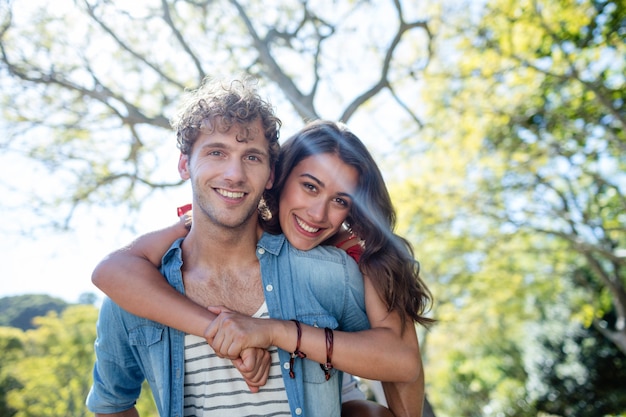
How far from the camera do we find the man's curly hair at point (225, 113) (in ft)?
7.95

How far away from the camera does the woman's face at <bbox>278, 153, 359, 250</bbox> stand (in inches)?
104

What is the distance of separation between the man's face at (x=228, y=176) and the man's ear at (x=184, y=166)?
A: 0.15 meters

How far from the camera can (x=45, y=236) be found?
Result: 7.15m

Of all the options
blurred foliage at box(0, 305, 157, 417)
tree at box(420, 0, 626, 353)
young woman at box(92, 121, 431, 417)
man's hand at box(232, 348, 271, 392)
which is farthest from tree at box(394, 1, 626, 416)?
blurred foliage at box(0, 305, 157, 417)

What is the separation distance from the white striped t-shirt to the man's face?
61 centimetres

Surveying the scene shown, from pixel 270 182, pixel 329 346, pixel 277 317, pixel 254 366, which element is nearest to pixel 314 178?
pixel 270 182

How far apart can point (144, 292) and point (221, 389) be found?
554mm

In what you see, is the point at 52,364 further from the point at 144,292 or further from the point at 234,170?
the point at 234,170

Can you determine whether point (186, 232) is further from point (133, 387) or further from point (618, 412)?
point (618, 412)

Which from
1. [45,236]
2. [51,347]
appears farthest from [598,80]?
[51,347]

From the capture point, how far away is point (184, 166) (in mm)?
2633

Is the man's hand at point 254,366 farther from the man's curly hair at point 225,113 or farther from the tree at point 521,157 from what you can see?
the tree at point 521,157

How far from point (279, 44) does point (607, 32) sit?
4.73 meters

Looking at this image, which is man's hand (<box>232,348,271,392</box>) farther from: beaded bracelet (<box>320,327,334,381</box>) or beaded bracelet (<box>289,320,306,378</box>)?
beaded bracelet (<box>320,327,334,381</box>)
